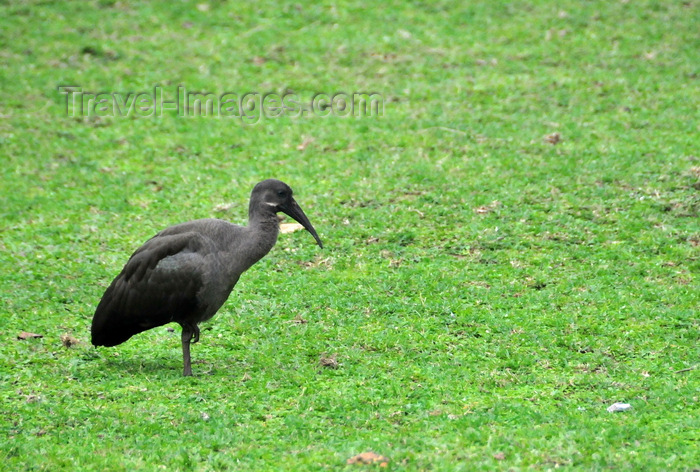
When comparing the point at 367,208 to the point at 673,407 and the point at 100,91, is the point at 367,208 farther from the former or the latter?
the point at 100,91

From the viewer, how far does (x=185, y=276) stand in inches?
300

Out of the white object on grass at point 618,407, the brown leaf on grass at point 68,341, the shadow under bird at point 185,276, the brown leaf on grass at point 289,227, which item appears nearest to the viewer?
the white object on grass at point 618,407

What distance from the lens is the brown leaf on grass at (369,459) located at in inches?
234

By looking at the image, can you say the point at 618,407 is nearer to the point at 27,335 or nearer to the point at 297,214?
the point at 297,214

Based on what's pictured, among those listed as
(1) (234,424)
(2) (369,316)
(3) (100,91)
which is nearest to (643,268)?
(2) (369,316)

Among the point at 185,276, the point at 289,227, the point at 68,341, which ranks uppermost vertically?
the point at 185,276

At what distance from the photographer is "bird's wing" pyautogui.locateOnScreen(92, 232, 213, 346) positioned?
763 cm

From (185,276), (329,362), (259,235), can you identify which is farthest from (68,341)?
(329,362)

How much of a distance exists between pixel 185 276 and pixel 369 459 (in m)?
2.49

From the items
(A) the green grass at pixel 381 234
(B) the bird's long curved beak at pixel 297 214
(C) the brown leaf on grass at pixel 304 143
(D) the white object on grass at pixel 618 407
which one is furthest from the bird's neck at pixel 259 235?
(C) the brown leaf on grass at pixel 304 143

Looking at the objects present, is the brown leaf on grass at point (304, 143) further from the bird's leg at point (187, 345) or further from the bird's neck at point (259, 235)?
the bird's leg at point (187, 345)

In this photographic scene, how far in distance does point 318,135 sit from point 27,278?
5.44m

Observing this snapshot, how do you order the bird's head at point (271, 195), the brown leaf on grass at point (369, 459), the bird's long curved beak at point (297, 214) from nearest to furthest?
the brown leaf on grass at point (369, 459) < the bird's head at point (271, 195) < the bird's long curved beak at point (297, 214)

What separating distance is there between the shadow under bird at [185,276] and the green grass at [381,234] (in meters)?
0.42
